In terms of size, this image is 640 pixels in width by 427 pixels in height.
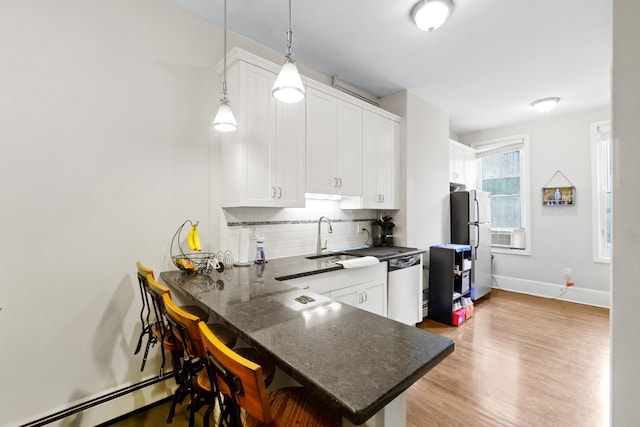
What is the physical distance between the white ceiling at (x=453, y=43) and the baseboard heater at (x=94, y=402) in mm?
2768

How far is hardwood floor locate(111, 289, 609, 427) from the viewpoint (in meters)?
1.91

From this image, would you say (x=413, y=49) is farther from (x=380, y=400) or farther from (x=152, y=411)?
(x=152, y=411)

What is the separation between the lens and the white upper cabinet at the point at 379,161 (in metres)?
3.24

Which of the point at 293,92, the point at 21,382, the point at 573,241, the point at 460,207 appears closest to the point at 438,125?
the point at 460,207

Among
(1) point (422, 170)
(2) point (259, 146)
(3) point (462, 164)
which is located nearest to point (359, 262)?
(2) point (259, 146)

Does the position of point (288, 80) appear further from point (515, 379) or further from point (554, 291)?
point (554, 291)

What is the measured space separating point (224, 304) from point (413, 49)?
2.79 meters

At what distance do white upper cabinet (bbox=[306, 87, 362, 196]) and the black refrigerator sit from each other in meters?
2.03

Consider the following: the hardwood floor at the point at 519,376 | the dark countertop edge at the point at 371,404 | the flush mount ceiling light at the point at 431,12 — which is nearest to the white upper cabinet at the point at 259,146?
the flush mount ceiling light at the point at 431,12

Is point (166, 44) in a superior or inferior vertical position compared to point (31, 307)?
superior

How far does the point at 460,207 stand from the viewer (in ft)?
14.1

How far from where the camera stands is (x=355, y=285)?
2596 mm
